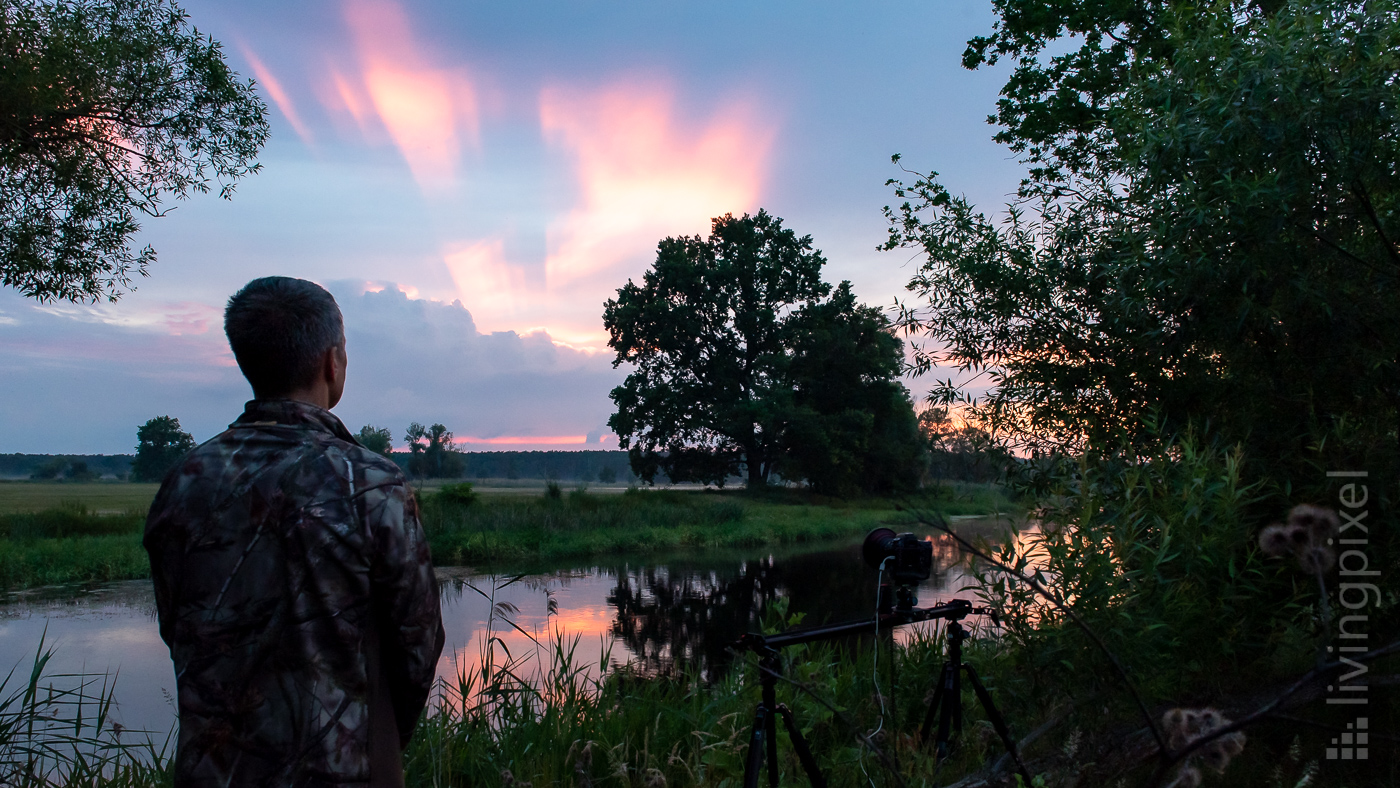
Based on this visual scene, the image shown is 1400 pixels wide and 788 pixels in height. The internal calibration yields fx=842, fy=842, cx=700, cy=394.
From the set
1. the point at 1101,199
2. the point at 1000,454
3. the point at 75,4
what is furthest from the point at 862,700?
the point at 75,4

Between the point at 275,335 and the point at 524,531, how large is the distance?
17877 mm

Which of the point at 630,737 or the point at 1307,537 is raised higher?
the point at 1307,537

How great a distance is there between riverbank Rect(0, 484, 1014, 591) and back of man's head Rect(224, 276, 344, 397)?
9713mm

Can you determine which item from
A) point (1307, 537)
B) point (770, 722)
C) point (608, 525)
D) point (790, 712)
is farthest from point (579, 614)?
point (1307, 537)

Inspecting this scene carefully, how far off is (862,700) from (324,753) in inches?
174

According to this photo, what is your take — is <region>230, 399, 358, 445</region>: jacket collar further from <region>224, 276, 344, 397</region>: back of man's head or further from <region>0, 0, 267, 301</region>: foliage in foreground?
<region>0, 0, 267, 301</region>: foliage in foreground

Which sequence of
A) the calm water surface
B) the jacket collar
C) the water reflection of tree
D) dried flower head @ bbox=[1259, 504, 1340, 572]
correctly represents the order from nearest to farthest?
dried flower head @ bbox=[1259, 504, 1340, 572]
the jacket collar
the calm water surface
the water reflection of tree

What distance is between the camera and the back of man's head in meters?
1.76

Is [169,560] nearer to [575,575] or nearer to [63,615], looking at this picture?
[63,615]

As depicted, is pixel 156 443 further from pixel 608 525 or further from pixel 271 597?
pixel 271 597

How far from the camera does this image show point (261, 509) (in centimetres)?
160

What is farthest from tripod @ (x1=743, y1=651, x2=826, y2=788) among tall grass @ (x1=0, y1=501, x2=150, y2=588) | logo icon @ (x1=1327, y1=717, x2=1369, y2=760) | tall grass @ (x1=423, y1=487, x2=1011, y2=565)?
tall grass @ (x1=0, y1=501, x2=150, y2=588)

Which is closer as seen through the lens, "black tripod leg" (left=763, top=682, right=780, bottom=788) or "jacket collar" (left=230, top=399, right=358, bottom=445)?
"jacket collar" (left=230, top=399, right=358, bottom=445)

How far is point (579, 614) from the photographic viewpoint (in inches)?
453
